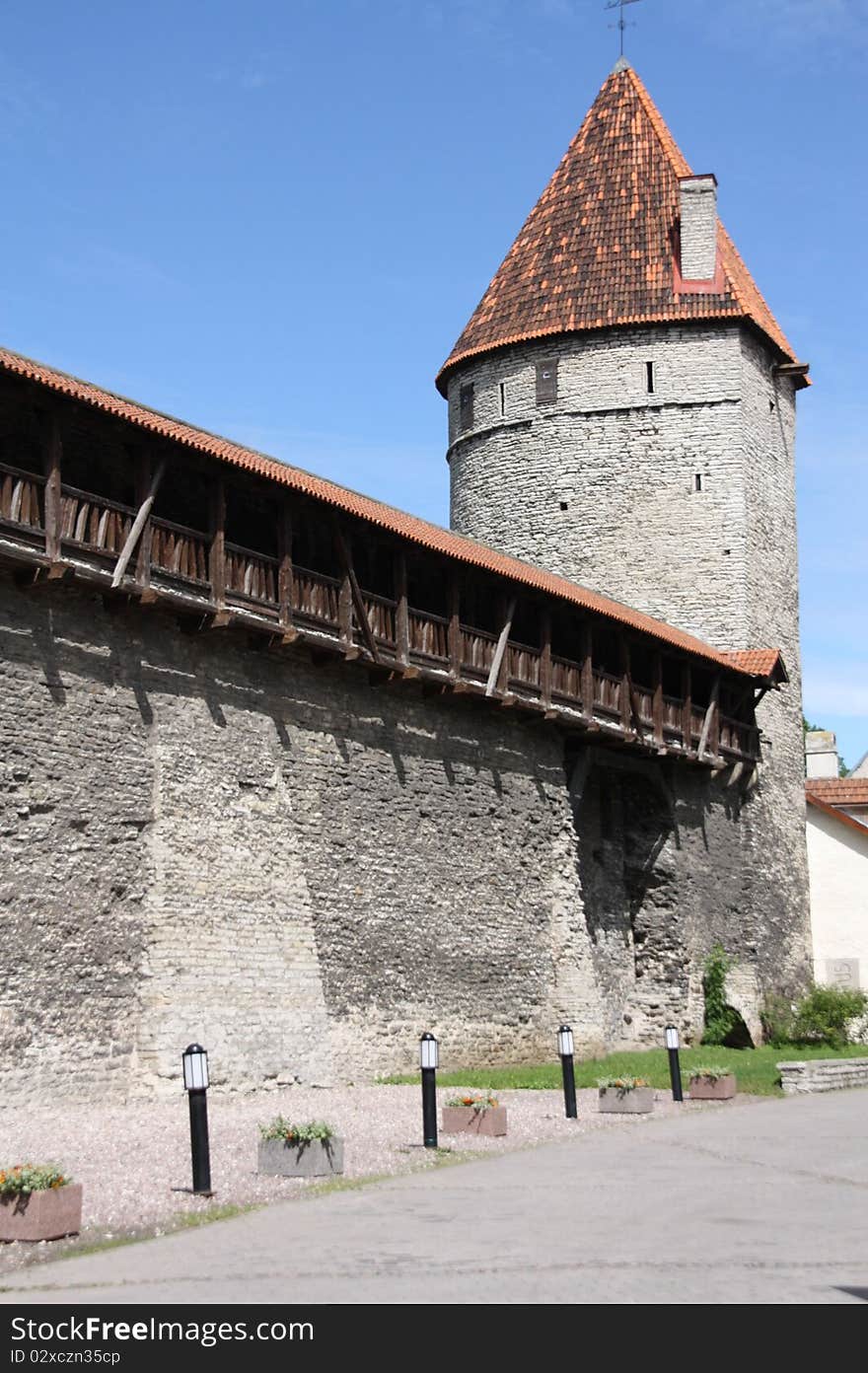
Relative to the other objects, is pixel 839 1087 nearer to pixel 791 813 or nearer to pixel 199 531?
pixel 199 531

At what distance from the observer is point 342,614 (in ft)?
59.1

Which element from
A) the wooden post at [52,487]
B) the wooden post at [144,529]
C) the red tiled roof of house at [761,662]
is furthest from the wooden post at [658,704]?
the wooden post at [52,487]

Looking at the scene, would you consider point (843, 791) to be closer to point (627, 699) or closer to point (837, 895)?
point (837, 895)

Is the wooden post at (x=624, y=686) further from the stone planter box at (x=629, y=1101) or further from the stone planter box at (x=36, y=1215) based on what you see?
the stone planter box at (x=36, y=1215)

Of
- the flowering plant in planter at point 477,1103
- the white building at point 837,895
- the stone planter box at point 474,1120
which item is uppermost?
the white building at point 837,895

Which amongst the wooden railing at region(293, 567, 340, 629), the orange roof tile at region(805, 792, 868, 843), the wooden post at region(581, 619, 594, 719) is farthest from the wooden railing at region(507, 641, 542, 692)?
the orange roof tile at region(805, 792, 868, 843)

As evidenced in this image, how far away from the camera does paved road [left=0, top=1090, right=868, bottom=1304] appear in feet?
21.9

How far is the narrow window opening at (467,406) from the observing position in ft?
104

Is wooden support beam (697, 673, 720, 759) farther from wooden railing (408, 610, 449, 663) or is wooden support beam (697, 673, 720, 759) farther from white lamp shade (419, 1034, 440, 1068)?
white lamp shade (419, 1034, 440, 1068)

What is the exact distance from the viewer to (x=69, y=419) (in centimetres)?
1551

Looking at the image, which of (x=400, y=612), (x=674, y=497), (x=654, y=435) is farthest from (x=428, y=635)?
(x=654, y=435)

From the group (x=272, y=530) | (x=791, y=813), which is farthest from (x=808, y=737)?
(x=272, y=530)

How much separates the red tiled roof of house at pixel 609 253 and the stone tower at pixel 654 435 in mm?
44

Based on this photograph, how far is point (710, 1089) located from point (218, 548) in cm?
697
